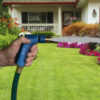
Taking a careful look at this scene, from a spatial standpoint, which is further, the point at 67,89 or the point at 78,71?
the point at 78,71

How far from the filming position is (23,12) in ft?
70.7

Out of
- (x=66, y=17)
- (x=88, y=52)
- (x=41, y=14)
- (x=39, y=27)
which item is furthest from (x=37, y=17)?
(x=88, y=52)

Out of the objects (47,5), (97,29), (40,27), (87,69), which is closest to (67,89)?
(87,69)

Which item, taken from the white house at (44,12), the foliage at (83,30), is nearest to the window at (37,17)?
the white house at (44,12)

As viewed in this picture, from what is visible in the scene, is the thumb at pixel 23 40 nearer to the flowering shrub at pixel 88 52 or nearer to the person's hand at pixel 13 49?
the person's hand at pixel 13 49

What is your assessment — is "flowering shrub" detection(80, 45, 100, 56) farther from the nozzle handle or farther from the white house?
the nozzle handle

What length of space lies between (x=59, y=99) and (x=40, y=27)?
53.3 ft

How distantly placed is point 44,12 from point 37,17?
85 cm

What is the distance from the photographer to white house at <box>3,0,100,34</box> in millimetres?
19616

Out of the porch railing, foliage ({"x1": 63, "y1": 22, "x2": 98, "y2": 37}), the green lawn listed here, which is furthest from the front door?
the green lawn

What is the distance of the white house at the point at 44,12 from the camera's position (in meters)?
19.6

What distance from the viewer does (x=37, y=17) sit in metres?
22.0

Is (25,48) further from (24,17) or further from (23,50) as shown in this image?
(24,17)

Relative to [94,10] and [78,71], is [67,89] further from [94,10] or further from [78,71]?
[94,10]
